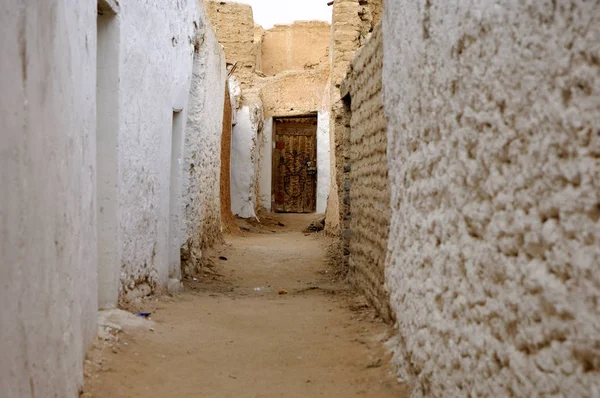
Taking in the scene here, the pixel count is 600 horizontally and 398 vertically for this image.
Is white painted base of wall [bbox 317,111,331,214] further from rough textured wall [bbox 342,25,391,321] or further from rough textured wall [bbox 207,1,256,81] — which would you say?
rough textured wall [bbox 342,25,391,321]

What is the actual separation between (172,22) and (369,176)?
2.43 m

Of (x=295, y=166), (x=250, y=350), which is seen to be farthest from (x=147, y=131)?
(x=295, y=166)

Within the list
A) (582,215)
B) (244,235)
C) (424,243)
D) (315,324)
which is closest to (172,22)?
(315,324)

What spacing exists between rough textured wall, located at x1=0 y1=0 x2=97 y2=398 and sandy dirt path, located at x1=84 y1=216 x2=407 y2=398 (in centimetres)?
43

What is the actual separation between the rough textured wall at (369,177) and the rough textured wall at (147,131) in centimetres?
174

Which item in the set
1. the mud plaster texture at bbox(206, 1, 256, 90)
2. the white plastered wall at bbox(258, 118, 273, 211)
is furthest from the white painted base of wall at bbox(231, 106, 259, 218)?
the white plastered wall at bbox(258, 118, 273, 211)

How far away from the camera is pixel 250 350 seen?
13.4ft

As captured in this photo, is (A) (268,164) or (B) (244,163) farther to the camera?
(A) (268,164)

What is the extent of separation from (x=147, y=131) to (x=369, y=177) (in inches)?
72.6

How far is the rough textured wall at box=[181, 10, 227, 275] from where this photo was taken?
280 inches

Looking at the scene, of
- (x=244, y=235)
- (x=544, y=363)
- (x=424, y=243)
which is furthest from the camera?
(x=244, y=235)

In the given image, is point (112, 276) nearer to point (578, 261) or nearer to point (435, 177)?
point (435, 177)

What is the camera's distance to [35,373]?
2088mm

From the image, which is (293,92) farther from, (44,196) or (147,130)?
(44,196)
